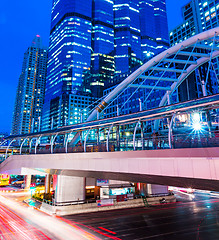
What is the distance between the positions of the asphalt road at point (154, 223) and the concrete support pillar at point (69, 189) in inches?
122

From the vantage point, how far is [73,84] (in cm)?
13338

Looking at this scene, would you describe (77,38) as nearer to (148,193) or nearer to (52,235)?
(148,193)

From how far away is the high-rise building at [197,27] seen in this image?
52.5 metres

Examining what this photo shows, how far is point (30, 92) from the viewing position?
581 feet

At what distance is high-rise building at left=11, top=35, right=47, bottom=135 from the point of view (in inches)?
6654

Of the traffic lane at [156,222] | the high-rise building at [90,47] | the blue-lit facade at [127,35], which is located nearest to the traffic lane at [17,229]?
the traffic lane at [156,222]

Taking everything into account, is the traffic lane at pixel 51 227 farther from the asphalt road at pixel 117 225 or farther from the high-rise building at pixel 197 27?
the high-rise building at pixel 197 27

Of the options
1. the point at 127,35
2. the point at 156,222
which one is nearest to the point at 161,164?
the point at 156,222

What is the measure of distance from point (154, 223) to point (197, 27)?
370 ft

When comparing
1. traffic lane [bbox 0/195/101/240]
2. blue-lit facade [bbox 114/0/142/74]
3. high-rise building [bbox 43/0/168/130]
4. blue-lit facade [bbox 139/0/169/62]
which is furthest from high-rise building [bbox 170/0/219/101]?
blue-lit facade [bbox 139/0/169/62]

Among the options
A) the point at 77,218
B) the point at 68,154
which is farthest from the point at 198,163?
the point at 77,218

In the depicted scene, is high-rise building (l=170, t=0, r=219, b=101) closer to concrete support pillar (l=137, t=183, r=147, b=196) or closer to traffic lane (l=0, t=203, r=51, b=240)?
concrete support pillar (l=137, t=183, r=147, b=196)

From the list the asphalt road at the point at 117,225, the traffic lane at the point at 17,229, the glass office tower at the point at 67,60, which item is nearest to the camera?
the traffic lane at the point at 17,229

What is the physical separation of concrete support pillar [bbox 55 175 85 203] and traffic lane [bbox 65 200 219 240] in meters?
3.18
